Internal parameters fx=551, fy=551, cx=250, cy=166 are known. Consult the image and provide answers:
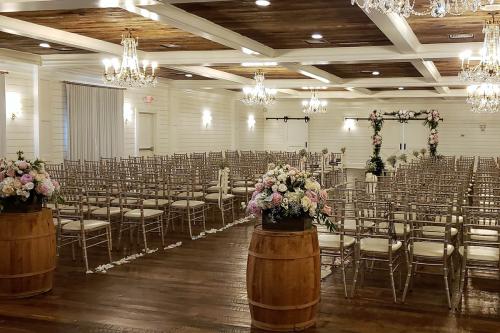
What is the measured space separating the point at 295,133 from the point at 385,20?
18.4m

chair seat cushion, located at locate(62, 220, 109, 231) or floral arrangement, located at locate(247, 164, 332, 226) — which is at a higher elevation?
floral arrangement, located at locate(247, 164, 332, 226)

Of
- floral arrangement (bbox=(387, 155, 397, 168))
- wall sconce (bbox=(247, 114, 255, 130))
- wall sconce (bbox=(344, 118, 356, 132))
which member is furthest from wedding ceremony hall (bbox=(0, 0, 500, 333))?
wall sconce (bbox=(344, 118, 356, 132))

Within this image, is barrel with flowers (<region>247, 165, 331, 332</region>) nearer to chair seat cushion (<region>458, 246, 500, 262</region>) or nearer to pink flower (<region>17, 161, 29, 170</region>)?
chair seat cushion (<region>458, 246, 500, 262</region>)

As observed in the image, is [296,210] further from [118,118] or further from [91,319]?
[118,118]

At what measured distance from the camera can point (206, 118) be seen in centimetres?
1970

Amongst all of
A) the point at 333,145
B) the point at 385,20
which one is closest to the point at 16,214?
the point at 385,20

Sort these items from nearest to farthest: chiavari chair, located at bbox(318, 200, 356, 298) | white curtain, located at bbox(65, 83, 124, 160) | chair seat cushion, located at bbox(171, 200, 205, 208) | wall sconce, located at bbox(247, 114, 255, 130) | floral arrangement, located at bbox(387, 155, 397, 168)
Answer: chiavari chair, located at bbox(318, 200, 356, 298)
chair seat cushion, located at bbox(171, 200, 205, 208)
floral arrangement, located at bbox(387, 155, 397, 168)
white curtain, located at bbox(65, 83, 124, 160)
wall sconce, located at bbox(247, 114, 255, 130)

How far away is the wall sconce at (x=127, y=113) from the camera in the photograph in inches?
602

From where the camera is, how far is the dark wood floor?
15.2 feet

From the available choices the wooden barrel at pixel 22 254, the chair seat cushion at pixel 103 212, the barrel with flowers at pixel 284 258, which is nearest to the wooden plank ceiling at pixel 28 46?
the chair seat cushion at pixel 103 212

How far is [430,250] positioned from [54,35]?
680 centimetres

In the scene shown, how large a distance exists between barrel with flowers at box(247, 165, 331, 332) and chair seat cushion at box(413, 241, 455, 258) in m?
1.29

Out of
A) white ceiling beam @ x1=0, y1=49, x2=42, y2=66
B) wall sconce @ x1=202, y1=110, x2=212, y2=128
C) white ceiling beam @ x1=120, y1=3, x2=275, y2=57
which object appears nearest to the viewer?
white ceiling beam @ x1=120, y1=3, x2=275, y2=57

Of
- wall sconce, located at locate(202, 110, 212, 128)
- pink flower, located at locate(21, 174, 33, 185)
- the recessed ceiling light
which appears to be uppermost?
the recessed ceiling light
